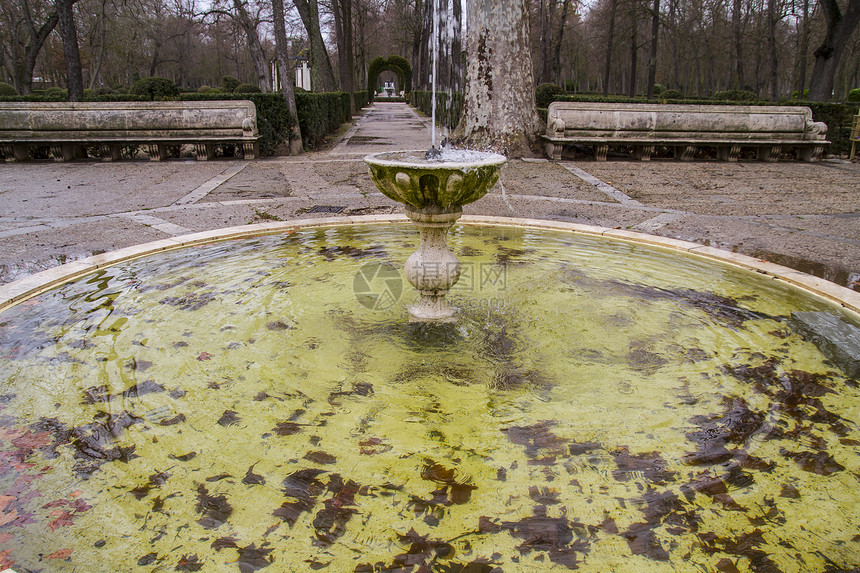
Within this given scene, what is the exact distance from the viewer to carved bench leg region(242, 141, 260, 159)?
42.3 feet

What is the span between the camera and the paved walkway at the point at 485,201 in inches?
247

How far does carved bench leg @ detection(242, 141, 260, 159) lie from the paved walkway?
0.42 meters

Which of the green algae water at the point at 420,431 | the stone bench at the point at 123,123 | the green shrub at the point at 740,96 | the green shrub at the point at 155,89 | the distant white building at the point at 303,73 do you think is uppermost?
the distant white building at the point at 303,73

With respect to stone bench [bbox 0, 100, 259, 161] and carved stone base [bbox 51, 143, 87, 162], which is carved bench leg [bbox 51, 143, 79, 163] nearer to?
carved stone base [bbox 51, 143, 87, 162]

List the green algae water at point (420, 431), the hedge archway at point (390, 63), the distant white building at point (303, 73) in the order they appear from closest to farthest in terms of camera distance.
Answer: the green algae water at point (420, 431) → the distant white building at point (303, 73) → the hedge archway at point (390, 63)

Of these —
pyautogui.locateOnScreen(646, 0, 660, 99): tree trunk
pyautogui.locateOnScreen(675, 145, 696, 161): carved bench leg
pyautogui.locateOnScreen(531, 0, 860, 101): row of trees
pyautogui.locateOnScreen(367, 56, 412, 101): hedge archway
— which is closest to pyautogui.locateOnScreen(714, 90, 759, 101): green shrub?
pyautogui.locateOnScreen(531, 0, 860, 101): row of trees

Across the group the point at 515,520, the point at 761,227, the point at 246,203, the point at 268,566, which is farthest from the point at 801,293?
the point at 246,203

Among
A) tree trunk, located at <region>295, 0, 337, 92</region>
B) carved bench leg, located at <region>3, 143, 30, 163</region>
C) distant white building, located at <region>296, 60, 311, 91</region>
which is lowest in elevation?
carved bench leg, located at <region>3, 143, 30, 163</region>

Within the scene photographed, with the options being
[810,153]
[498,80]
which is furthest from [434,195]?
[810,153]

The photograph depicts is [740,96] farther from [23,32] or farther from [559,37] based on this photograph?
[23,32]

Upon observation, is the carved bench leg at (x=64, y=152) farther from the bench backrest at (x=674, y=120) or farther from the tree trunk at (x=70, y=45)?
the bench backrest at (x=674, y=120)

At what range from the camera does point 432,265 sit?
13.4ft

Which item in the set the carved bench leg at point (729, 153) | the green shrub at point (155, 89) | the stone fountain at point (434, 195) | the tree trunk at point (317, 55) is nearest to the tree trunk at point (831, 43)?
the carved bench leg at point (729, 153)

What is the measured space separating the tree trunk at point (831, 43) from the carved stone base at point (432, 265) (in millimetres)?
18823
